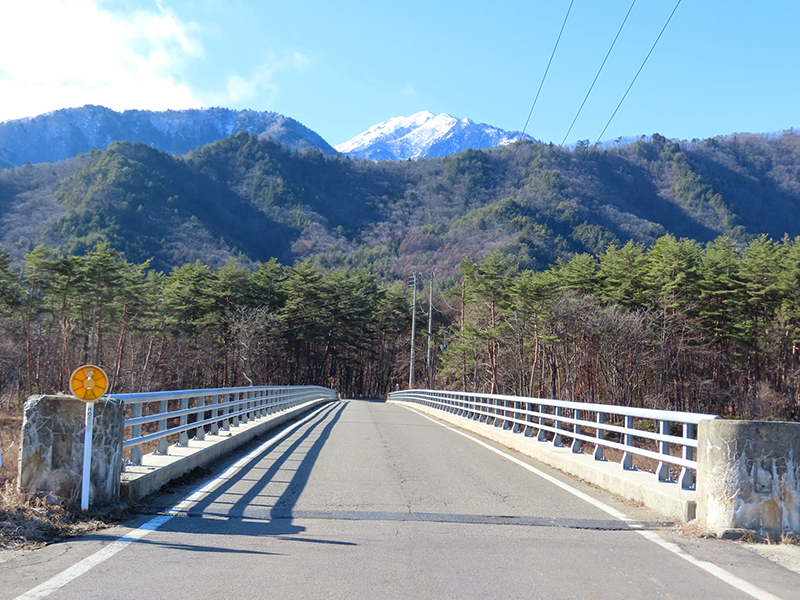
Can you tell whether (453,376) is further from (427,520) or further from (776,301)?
(427,520)

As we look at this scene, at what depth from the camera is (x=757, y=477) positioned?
6250mm

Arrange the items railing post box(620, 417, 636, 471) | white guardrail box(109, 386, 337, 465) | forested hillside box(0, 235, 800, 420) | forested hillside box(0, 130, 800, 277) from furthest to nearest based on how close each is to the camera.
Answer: forested hillside box(0, 130, 800, 277), forested hillside box(0, 235, 800, 420), railing post box(620, 417, 636, 471), white guardrail box(109, 386, 337, 465)

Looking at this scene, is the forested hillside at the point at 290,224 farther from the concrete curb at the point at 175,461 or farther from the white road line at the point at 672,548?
the white road line at the point at 672,548

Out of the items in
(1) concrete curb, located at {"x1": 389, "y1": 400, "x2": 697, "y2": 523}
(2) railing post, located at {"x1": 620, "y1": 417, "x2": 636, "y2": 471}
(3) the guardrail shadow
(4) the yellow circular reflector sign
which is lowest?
(3) the guardrail shadow

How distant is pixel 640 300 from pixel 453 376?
118 ft

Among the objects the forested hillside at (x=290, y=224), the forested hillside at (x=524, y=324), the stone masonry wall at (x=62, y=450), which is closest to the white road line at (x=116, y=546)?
the stone masonry wall at (x=62, y=450)

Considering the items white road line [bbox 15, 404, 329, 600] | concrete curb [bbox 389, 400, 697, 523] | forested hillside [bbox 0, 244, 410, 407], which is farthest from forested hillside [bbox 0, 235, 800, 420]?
white road line [bbox 15, 404, 329, 600]

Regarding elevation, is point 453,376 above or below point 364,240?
below

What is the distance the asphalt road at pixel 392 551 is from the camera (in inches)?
185

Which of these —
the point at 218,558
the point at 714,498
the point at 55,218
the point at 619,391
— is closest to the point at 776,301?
the point at 619,391

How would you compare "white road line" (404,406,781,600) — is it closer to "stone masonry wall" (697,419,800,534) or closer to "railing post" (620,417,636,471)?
"stone masonry wall" (697,419,800,534)

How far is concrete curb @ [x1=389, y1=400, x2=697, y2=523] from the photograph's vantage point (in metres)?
7.14

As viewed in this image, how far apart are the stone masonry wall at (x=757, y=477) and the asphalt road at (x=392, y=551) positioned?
1.29ft

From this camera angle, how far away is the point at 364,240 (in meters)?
191
